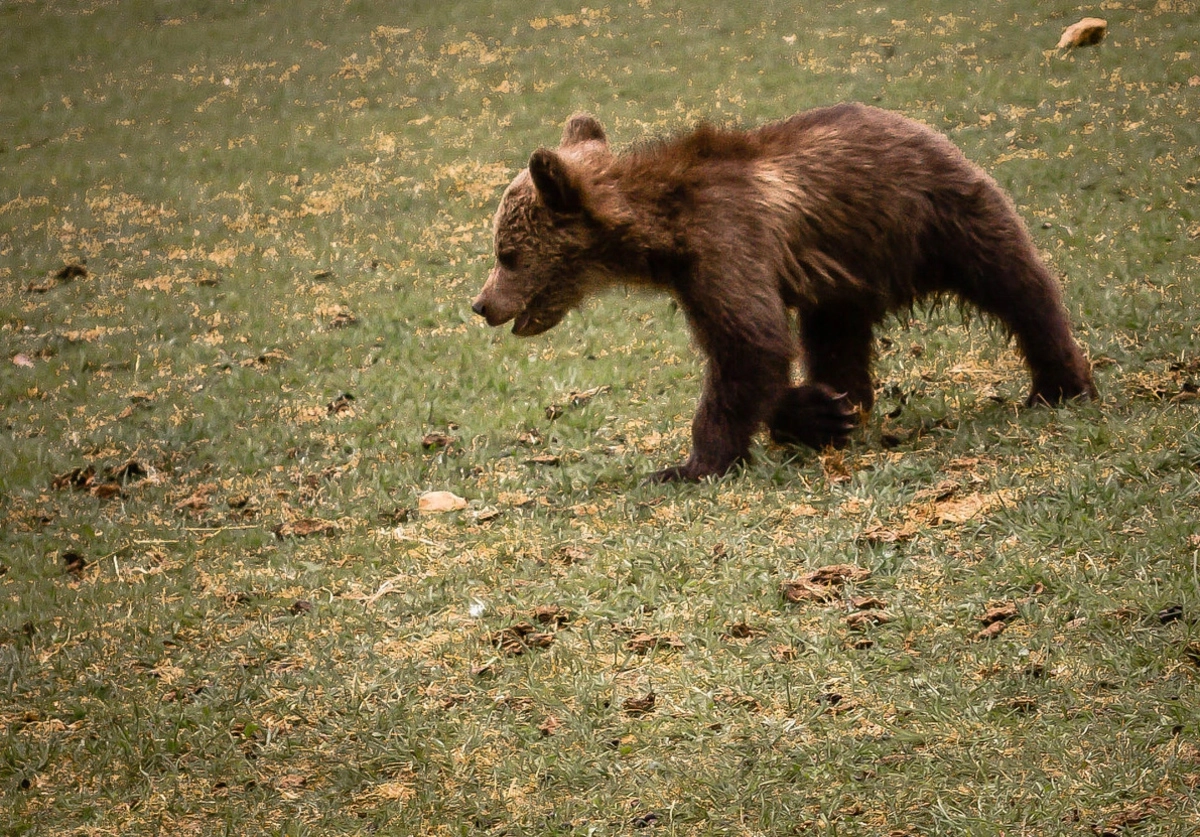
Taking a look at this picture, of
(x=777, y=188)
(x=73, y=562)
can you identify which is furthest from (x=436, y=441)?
(x=777, y=188)

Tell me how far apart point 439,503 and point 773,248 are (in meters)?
2.23

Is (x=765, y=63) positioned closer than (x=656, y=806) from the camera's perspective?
No

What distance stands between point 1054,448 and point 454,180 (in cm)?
928

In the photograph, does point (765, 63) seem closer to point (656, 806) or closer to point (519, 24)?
point (519, 24)

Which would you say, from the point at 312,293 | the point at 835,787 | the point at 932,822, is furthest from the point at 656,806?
the point at 312,293

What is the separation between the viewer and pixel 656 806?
414 cm

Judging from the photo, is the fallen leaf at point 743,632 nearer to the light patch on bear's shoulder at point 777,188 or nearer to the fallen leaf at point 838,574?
the fallen leaf at point 838,574

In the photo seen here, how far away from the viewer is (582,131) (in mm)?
7645

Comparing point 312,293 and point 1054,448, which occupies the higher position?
point 1054,448

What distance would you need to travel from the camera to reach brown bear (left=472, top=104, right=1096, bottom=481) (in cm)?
668

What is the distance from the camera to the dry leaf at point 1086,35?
49.1 ft

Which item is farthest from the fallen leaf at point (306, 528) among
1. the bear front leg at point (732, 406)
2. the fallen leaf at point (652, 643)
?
the fallen leaf at point (652, 643)

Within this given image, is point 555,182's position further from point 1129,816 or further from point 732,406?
point 1129,816

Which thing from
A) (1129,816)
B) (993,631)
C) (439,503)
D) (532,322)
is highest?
(532,322)
